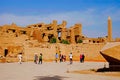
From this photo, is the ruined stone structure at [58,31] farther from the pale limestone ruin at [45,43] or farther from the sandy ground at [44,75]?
the sandy ground at [44,75]

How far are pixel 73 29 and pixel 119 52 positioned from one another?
164ft

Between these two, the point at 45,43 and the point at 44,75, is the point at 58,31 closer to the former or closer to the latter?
the point at 45,43

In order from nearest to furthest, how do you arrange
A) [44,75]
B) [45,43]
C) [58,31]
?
[44,75]
[45,43]
[58,31]

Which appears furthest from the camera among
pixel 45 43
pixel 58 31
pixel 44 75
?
pixel 58 31

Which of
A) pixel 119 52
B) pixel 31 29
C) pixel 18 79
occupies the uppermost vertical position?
pixel 31 29

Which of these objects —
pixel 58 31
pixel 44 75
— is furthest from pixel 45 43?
pixel 44 75

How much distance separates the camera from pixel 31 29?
61.5m

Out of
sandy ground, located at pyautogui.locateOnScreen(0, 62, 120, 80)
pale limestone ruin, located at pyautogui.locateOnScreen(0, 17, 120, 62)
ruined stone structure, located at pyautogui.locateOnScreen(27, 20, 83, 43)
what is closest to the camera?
sandy ground, located at pyautogui.locateOnScreen(0, 62, 120, 80)

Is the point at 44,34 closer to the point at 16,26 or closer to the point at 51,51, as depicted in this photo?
the point at 16,26

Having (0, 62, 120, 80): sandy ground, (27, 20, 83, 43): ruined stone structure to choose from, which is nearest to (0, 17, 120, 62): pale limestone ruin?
(27, 20, 83, 43): ruined stone structure

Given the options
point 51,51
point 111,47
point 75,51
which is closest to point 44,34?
point 75,51

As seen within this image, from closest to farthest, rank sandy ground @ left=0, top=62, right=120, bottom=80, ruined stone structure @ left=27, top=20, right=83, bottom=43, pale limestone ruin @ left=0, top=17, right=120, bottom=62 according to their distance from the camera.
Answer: sandy ground @ left=0, top=62, right=120, bottom=80, pale limestone ruin @ left=0, top=17, right=120, bottom=62, ruined stone structure @ left=27, top=20, right=83, bottom=43

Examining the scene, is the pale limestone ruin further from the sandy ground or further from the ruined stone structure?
the sandy ground

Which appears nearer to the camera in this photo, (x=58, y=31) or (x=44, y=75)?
(x=44, y=75)
